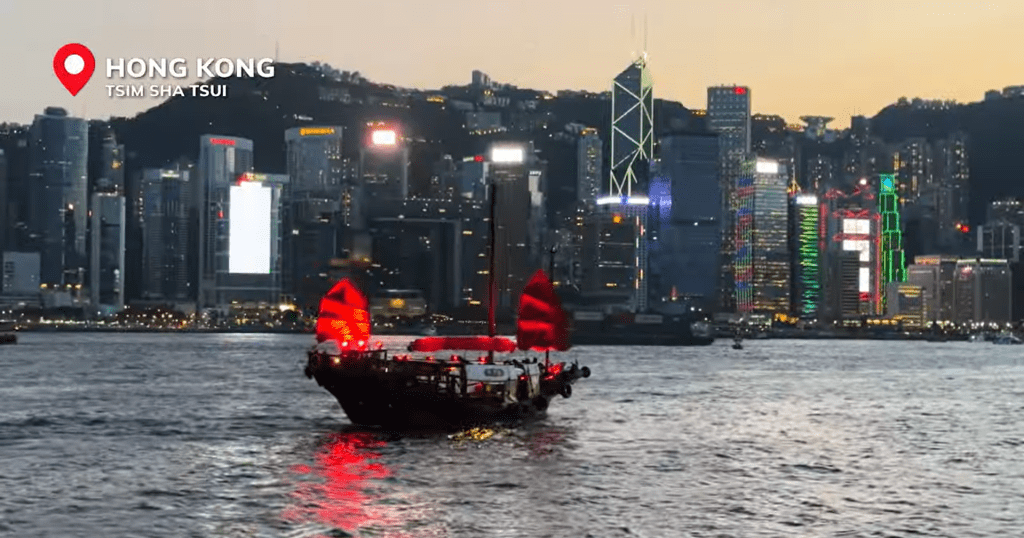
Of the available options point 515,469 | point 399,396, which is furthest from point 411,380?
point 515,469

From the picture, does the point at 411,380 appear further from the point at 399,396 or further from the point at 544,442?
the point at 544,442

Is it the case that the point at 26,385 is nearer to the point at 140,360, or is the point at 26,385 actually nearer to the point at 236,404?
the point at 236,404

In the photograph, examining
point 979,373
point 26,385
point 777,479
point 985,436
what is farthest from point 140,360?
point 777,479

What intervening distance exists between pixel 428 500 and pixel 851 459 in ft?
83.2

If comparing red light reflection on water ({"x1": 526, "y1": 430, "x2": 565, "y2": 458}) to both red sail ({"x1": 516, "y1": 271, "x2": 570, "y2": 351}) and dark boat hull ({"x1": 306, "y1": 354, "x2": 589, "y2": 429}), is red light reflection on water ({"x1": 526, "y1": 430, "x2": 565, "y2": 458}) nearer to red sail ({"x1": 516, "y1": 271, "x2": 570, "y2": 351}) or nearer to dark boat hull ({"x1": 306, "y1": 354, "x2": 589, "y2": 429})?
dark boat hull ({"x1": 306, "y1": 354, "x2": 589, "y2": 429})

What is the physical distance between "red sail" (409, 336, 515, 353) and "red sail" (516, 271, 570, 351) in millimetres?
1062

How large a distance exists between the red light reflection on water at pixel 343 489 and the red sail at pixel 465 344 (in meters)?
11.6

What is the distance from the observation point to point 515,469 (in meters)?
59.5

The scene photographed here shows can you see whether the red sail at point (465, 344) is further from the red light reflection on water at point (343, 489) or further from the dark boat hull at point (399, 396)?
the red light reflection on water at point (343, 489)

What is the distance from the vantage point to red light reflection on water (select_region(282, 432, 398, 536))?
152 feet

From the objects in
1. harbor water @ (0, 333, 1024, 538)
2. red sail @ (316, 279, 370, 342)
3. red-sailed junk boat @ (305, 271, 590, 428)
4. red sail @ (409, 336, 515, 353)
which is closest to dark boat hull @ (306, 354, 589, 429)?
red-sailed junk boat @ (305, 271, 590, 428)

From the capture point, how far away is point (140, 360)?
179250 mm

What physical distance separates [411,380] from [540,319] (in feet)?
49.8

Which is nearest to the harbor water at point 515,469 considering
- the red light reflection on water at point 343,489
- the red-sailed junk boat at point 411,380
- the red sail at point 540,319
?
the red light reflection on water at point 343,489
